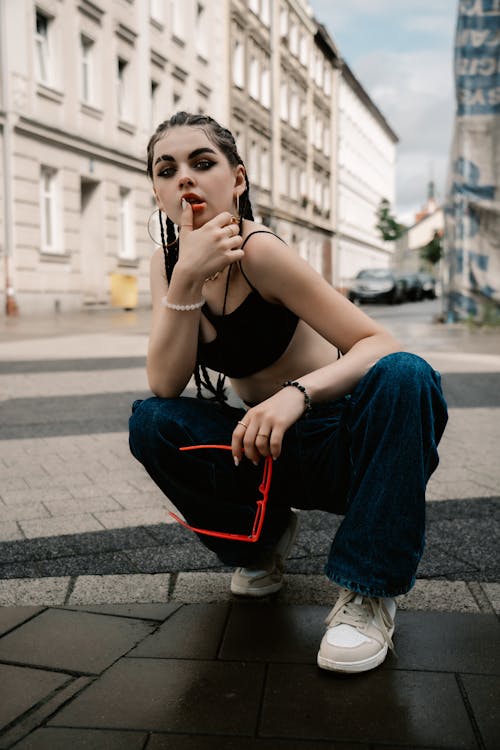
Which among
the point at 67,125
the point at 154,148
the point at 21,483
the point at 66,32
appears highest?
the point at 66,32

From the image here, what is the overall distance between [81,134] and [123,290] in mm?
3935

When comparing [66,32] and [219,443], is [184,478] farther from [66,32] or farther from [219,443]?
[66,32]

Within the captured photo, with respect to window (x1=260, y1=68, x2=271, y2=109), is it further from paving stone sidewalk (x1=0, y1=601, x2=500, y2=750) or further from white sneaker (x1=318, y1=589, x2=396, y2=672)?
white sneaker (x1=318, y1=589, x2=396, y2=672)

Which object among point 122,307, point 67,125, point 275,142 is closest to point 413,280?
point 275,142

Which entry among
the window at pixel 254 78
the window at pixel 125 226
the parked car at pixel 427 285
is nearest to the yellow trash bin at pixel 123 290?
the window at pixel 125 226

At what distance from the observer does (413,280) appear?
1462 inches

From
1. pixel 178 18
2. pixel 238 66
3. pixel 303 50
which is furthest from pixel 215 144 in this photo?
pixel 303 50

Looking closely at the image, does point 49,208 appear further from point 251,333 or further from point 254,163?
point 251,333

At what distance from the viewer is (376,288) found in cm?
3105

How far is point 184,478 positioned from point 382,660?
2.28ft

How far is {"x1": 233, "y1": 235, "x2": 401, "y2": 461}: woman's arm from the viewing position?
2.26 meters

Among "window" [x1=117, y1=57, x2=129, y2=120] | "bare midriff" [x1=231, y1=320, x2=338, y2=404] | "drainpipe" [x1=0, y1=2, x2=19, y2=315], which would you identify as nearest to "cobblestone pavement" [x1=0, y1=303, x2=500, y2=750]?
"bare midriff" [x1=231, y1=320, x2=338, y2=404]

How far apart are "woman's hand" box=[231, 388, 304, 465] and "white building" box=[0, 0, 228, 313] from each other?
17.2 meters

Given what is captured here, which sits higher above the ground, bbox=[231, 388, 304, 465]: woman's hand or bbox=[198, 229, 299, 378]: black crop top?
bbox=[198, 229, 299, 378]: black crop top
